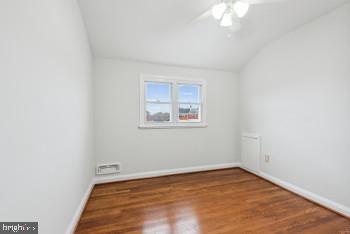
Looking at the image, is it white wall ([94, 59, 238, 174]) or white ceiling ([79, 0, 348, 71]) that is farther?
white wall ([94, 59, 238, 174])

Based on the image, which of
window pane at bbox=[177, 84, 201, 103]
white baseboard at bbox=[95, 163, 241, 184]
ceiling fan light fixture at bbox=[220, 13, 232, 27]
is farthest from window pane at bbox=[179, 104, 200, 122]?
ceiling fan light fixture at bbox=[220, 13, 232, 27]

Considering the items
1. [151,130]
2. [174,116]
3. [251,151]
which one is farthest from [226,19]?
[251,151]

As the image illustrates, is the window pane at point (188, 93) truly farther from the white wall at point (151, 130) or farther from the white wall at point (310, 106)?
the white wall at point (310, 106)

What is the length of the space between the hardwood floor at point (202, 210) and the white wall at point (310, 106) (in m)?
0.40

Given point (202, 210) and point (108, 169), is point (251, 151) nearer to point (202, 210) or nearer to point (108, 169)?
point (202, 210)

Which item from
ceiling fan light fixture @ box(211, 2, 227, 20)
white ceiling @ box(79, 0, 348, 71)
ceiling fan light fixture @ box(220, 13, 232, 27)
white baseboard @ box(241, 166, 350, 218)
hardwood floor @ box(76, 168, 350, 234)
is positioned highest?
white ceiling @ box(79, 0, 348, 71)

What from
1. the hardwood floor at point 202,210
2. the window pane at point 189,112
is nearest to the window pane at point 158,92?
the window pane at point 189,112

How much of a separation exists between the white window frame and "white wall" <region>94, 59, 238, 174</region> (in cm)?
9

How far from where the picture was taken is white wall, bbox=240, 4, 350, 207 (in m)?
1.96

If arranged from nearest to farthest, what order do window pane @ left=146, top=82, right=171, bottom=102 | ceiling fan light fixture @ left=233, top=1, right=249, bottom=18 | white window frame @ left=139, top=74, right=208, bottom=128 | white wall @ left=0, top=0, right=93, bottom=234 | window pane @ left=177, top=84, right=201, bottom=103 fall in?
white wall @ left=0, top=0, right=93, bottom=234, ceiling fan light fixture @ left=233, top=1, right=249, bottom=18, white window frame @ left=139, top=74, right=208, bottom=128, window pane @ left=146, top=82, right=171, bottom=102, window pane @ left=177, top=84, right=201, bottom=103

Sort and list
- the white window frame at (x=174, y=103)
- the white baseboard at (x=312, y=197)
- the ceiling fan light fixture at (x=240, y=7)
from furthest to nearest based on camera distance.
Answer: the white window frame at (x=174, y=103) < the white baseboard at (x=312, y=197) < the ceiling fan light fixture at (x=240, y=7)

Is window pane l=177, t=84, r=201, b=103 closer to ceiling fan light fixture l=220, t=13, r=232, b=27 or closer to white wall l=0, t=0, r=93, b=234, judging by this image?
ceiling fan light fixture l=220, t=13, r=232, b=27

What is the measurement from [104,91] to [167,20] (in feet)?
5.12

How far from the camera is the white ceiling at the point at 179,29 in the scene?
200cm
